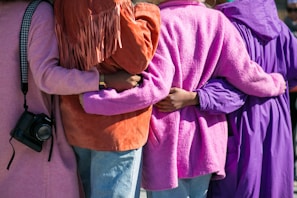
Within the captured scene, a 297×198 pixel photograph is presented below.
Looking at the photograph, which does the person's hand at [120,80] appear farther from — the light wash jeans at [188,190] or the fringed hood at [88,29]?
the light wash jeans at [188,190]

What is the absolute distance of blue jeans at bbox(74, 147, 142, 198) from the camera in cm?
236

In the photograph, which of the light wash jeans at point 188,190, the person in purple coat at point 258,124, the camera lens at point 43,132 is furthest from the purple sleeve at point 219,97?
the camera lens at point 43,132

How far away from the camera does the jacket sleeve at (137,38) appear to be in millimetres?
2232

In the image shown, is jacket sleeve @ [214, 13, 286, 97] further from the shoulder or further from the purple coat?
the shoulder

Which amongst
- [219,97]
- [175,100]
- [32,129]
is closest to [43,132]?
[32,129]

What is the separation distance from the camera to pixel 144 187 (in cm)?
259

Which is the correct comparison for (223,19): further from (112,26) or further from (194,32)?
(112,26)

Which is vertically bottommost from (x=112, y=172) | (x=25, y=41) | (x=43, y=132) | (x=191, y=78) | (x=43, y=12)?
(x=112, y=172)

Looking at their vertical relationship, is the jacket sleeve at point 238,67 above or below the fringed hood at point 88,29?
below

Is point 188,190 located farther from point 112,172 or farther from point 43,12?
point 43,12

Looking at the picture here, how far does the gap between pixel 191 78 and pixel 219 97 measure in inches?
6.0

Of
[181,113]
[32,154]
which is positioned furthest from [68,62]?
[181,113]

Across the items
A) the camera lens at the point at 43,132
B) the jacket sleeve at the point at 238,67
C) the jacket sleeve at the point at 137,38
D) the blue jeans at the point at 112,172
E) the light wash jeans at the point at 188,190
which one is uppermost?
the jacket sleeve at the point at 137,38

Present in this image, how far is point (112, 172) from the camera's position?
237cm
